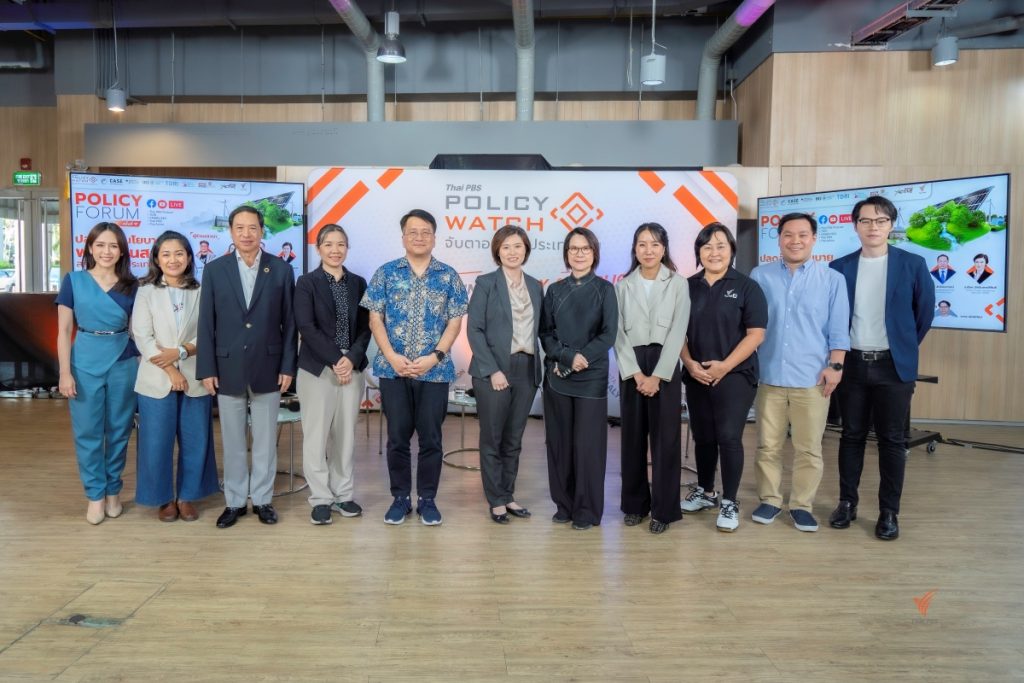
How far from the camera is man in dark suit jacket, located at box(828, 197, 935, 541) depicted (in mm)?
3117

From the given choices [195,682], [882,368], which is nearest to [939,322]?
[882,368]

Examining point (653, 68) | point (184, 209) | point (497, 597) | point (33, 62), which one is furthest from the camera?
point (33, 62)

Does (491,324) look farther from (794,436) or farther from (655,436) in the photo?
(794,436)

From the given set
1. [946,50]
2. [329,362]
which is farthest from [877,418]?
[946,50]

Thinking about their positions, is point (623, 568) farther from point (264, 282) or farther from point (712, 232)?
point (264, 282)

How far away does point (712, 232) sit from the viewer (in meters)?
3.17

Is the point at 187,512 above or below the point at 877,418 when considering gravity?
below

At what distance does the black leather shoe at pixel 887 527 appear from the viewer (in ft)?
10.4

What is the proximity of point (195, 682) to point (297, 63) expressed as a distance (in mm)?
6869

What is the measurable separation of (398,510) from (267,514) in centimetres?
62

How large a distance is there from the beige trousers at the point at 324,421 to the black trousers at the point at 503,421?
61cm

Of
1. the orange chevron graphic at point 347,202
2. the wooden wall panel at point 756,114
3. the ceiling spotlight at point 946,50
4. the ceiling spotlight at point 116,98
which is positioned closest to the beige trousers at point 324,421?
the orange chevron graphic at point 347,202

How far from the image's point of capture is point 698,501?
3559 mm

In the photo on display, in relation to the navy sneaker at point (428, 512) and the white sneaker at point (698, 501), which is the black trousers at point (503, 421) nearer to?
the navy sneaker at point (428, 512)
